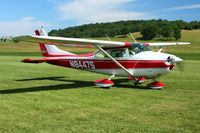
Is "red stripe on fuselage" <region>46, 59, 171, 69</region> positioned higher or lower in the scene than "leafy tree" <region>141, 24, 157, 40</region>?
lower

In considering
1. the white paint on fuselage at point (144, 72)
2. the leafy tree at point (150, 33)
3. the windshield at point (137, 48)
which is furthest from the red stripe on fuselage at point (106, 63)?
the leafy tree at point (150, 33)

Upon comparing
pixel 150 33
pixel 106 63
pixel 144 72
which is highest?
pixel 150 33

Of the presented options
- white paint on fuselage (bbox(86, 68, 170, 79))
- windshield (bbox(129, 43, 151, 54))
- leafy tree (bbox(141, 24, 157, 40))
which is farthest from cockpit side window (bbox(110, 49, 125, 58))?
leafy tree (bbox(141, 24, 157, 40))

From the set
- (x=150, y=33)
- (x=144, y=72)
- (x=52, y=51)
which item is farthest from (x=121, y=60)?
(x=150, y=33)

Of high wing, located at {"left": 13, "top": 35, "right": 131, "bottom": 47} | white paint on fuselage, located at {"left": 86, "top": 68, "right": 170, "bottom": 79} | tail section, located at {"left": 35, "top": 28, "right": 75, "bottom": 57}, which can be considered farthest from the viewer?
tail section, located at {"left": 35, "top": 28, "right": 75, "bottom": 57}

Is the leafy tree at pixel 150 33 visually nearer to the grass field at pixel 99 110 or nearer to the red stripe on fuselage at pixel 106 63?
the red stripe on fuselage at pixel 106 63

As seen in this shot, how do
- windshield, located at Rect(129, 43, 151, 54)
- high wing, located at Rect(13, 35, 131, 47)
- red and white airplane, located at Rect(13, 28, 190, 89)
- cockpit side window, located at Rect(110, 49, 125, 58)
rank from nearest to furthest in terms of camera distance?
high wing, located at Rect(13, 35, 131, 47), red and white airplane, located at Rect(13, 28, 190, 89), windshield, located at Rect(129, 43, 151, 54), cockpit side window, located at Rect(110, 49, 125, 58)

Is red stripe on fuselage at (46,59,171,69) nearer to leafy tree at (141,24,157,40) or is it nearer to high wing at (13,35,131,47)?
high wing at (13,35,131,47)

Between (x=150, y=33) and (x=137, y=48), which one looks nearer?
(x=137, y=48)

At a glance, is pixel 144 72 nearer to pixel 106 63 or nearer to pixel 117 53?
pixel 117 53

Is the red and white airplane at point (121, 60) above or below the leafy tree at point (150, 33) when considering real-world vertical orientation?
below

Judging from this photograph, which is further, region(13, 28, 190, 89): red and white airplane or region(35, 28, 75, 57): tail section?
region(35, 28, 75, 57): tail section

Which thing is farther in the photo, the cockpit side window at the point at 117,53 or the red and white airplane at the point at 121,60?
the cockpit side window at the point at 117,53

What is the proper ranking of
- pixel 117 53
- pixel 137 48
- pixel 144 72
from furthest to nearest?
pixel 117 53, pixel 137 48, pixel 144 72
